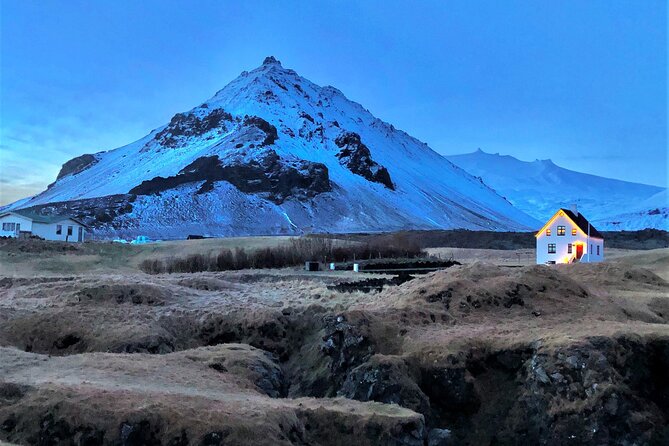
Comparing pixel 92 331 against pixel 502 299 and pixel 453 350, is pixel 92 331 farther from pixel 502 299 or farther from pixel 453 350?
pixel 502 299

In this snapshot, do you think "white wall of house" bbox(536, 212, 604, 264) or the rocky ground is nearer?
the rocky ground

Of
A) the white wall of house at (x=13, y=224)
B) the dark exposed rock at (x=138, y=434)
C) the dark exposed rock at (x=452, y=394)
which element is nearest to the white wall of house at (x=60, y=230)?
the white wall of house at (x=13, y=224)

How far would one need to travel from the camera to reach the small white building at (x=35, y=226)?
279ft

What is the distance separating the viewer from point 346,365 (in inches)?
696

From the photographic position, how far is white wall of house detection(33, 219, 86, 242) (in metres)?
85.7

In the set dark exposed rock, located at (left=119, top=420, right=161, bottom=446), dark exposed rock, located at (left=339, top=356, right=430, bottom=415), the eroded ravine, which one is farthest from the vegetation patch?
dark exposed rock, located at (left=119, top=420, right=161, bottom=446)

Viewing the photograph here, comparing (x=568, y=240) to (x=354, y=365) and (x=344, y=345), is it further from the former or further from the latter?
(x=354, y=365)

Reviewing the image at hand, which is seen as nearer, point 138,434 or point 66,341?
point 138,434

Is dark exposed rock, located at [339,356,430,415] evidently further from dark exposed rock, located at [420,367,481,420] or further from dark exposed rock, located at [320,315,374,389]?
dark exposed rock, located at [320,315,374,389]

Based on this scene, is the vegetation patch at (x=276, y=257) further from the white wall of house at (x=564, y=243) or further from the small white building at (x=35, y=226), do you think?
the small white building at (x=35, y=226)

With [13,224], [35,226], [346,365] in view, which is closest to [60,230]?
[35,226]

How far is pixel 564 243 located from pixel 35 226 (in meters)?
71.0

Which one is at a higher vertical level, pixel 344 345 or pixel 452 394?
pixel 344 345

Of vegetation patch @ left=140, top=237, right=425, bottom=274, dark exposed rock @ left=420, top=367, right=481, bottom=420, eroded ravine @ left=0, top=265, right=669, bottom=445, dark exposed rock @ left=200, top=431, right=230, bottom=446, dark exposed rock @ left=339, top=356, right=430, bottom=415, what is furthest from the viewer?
vegetation patch @ left=140, top=237, right=425, bottom=274
